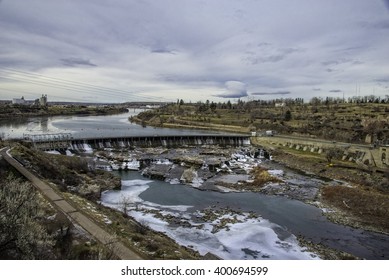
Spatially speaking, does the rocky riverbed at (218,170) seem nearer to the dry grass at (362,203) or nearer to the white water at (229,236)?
the dry grass at (362,203)

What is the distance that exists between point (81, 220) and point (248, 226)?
6.65 metres

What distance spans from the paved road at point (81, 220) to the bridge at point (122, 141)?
15.5m

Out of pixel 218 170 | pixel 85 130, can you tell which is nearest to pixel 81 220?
pixel 218 170

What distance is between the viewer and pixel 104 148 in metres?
33.0

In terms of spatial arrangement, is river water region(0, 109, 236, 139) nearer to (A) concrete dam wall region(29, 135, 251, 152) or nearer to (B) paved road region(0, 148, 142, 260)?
(A) concrete dam wall region(29, 135, 251, 152)

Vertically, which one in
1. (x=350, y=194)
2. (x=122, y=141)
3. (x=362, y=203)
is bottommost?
(x=362, y=203)

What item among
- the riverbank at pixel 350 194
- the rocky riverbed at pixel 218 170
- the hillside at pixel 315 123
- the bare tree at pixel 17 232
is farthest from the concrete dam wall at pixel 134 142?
the bare tree at pixel 17 232

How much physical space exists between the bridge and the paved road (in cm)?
1551

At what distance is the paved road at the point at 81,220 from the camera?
284 inches

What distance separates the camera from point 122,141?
117 feet

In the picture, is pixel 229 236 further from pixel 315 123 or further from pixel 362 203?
pixel 315 123

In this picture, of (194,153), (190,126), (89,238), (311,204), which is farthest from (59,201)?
(190,126)

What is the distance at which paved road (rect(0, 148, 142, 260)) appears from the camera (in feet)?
23.7
